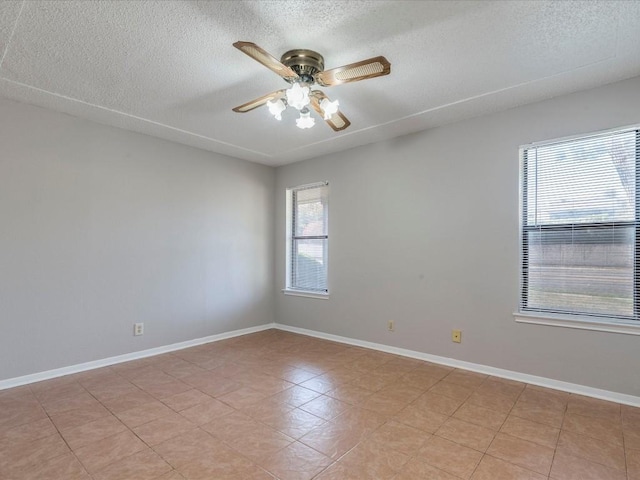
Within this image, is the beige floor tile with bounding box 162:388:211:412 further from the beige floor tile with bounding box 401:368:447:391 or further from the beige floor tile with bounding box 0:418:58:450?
the beige floor tile with bounding box 401:368:447:391

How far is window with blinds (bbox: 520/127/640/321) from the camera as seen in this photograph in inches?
102

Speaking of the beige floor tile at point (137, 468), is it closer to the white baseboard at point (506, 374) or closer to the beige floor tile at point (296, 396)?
the beige floor tile at point (296, 396)

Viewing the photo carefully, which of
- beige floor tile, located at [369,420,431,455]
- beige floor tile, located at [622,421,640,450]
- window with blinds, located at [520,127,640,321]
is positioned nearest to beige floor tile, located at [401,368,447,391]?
beige floor tile, located at [369,420,431,455]

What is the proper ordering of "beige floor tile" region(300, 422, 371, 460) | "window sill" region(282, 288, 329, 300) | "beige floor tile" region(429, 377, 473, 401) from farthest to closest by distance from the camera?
1. "window sill" region(282, 288, 329, 300)
2. "beige floor tile" region(429, 377, 473, 401)
3. "beige floor tile" region(300, 422, 371, 460)

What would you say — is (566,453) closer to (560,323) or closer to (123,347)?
(560,323)

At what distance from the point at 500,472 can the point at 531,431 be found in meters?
0.57

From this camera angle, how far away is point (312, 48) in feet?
7.10

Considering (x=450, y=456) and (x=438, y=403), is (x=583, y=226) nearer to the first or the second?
(x=438, y=403)

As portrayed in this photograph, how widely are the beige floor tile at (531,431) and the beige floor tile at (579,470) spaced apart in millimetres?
140

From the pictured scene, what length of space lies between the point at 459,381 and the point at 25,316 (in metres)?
3.87

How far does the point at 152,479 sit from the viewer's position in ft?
5.61

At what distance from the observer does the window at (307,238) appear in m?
4.63

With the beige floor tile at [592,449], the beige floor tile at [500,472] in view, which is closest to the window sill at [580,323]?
the beige floor tile at [592,449]

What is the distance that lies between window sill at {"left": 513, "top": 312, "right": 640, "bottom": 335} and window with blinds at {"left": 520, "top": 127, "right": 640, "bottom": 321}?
0.06m
